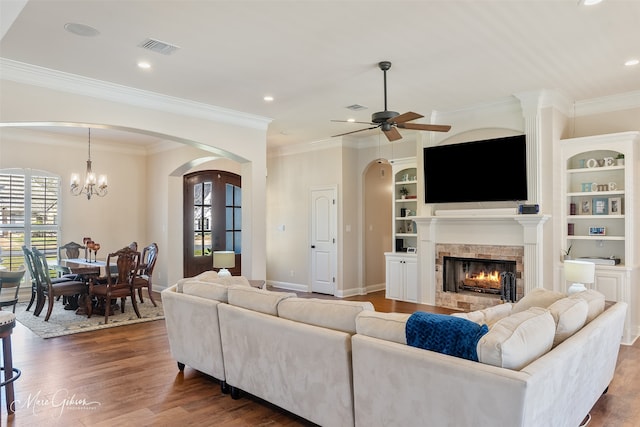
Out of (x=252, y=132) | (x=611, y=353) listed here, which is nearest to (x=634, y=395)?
(x=611, y=353)

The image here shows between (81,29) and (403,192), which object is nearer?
(81,29)

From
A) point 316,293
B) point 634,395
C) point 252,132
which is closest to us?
point 634,395

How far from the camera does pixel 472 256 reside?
6.11 meters

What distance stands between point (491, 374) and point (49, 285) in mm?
5823

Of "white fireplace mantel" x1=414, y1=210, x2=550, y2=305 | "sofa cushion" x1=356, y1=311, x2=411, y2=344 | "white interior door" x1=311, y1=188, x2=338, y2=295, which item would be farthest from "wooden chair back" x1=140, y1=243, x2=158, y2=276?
"sofa cushion" x1=356, y1=311, x2=411, y2=344

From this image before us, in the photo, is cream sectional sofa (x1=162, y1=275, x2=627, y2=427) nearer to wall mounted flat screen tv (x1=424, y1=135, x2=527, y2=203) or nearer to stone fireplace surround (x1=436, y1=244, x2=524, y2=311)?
stone fireplace surround (x1=436, y1=244, x2=524, y2=311)

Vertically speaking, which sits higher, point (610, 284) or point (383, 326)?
point (383, 326)

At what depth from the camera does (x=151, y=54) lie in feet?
13.2

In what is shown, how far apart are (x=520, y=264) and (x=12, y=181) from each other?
7.96 meters

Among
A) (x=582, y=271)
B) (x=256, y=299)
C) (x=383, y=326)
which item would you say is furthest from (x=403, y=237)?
(x=383, y=326)

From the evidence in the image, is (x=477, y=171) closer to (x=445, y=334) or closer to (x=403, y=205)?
(x=403, y=205)

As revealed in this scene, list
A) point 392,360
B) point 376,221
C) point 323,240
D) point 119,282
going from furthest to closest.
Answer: point 376,221 → point 323,240 → point 119,282 → point 392,360

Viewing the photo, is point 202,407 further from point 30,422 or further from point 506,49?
point 506,49

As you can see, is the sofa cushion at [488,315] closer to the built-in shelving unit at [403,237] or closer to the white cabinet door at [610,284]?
the white cabinet door at [610,284]
